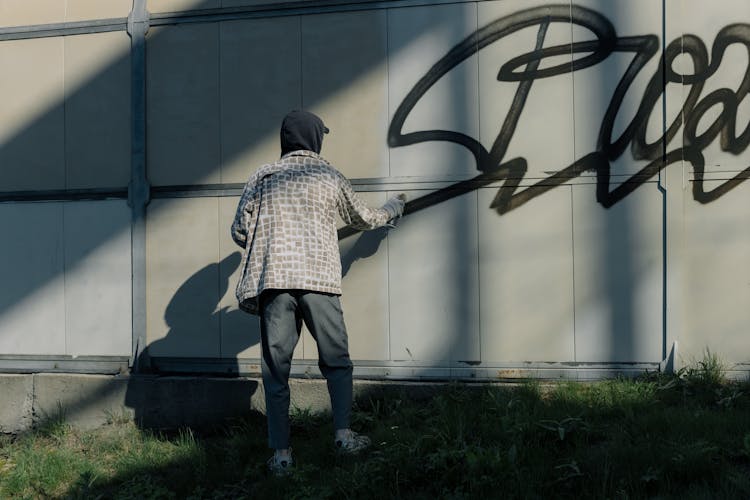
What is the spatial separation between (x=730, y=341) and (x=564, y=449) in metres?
1.47

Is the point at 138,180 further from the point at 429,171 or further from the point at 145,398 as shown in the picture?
the point at 429,171

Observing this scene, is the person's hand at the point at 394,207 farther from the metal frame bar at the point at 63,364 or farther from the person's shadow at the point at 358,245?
the metal frame bar at the point at 63,364

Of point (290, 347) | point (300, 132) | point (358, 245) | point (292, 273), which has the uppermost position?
point (300, 132)

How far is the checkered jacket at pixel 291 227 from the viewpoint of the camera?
12.3ft

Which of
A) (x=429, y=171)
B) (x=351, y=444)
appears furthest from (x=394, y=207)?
(x=351, y=444)

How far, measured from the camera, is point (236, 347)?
16.3 ft

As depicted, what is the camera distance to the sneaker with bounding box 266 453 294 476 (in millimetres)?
3727

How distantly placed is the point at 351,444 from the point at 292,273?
885mm

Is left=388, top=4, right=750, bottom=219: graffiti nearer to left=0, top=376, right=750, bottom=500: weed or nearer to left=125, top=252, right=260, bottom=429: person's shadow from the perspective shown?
left=0, top=376, right=750, bottom=500: weed

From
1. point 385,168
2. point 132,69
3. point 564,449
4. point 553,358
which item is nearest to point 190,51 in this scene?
point 132,69

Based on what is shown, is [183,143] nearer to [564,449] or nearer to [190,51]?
[190,51]

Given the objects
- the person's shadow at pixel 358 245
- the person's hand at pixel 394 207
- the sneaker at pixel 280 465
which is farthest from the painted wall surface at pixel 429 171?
the sneaker at pixel 280 465

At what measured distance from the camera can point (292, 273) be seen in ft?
12.3

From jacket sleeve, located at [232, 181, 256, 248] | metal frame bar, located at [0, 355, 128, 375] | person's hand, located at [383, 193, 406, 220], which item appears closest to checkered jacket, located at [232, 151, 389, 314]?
jacket sleeve, located at [232, 181, 256, 248]
